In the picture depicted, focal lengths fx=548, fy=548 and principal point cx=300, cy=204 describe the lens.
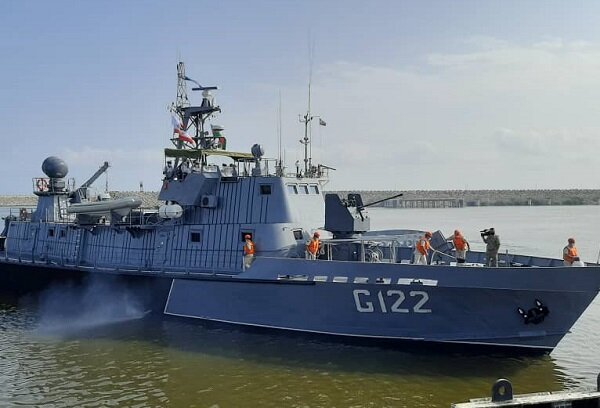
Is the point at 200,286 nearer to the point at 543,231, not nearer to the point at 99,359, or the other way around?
the point at 99,359

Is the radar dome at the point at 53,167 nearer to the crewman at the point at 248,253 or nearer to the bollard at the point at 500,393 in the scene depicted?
the crewman at the point at 248,253

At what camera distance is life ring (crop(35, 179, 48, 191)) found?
24.2m

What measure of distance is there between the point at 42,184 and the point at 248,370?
15945mm

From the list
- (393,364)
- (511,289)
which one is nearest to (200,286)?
(393,364)

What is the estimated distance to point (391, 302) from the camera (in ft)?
44.7

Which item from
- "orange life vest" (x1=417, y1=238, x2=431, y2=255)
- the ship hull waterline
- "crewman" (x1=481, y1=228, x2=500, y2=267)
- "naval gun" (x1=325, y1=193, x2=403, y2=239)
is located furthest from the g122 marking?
"naval gun" (x1=325, y1=193, x2=403, y2=239)

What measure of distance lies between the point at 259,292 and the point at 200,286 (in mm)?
2297

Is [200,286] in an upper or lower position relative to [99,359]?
upper

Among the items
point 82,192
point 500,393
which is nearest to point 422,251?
point 500,393

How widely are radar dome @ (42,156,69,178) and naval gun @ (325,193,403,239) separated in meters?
13.9

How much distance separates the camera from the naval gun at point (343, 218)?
16.3 m

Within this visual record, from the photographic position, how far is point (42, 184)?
2427cm

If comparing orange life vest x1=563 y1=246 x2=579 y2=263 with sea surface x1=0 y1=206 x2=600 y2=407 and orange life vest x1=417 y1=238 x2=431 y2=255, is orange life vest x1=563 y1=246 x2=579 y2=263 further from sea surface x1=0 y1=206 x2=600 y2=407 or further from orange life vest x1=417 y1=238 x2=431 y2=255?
orange life vest x1=417 y1=238 x2=431 y2=255

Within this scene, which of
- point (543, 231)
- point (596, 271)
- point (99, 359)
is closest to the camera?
point (596, 271)
